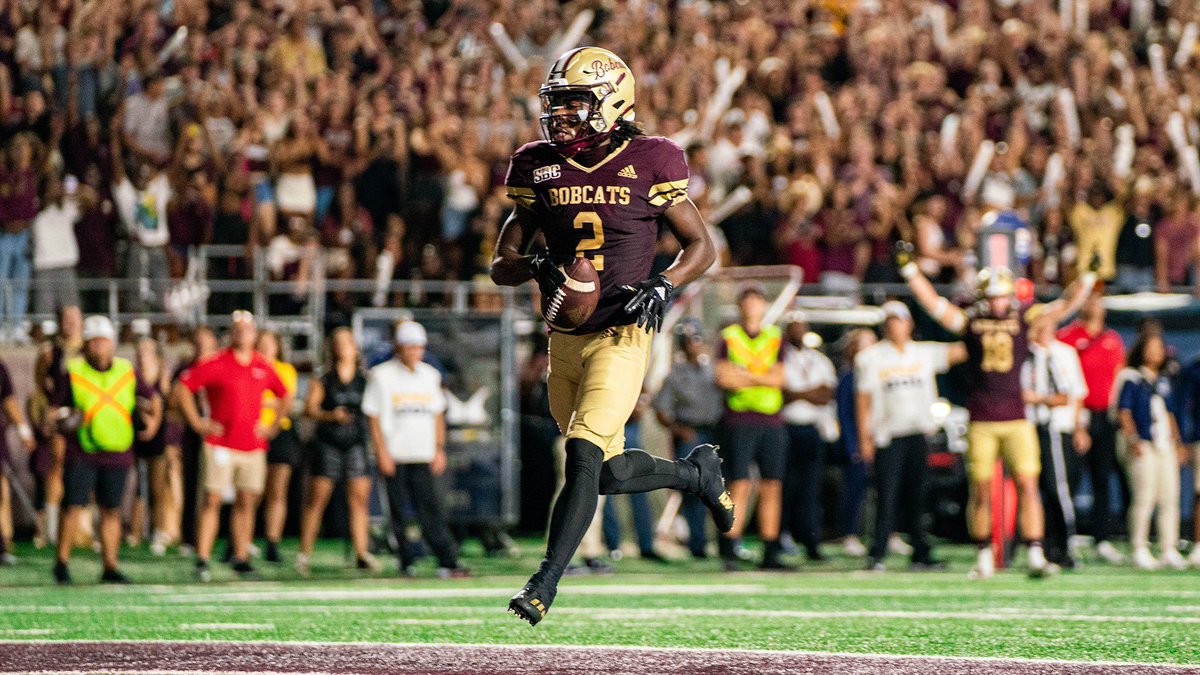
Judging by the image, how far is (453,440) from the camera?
14.4 meters

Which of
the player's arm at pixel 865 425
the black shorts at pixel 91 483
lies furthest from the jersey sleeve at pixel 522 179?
the player's arm at pixel 865 425

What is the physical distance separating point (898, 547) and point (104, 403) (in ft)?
23.1

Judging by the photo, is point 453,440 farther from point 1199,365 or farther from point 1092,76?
point 1092,76

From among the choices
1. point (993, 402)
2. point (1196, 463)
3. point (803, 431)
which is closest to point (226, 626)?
point (993, 402)

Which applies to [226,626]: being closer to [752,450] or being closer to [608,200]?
[608,200]

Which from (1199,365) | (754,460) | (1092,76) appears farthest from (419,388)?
(1092,76)

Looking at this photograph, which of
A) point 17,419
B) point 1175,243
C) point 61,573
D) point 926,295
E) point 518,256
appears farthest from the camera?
point 1175,243

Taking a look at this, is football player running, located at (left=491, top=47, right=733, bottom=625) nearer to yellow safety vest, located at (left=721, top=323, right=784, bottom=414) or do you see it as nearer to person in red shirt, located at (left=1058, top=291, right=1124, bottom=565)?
yellow safety vest, located at (left=721, top=323, right=784, bottom=414)

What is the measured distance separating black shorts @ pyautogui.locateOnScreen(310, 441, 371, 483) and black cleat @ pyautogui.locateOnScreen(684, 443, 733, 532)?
6645 millimetres

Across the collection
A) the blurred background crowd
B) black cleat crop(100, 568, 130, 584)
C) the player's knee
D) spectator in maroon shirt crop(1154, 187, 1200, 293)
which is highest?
the blurred background crowd

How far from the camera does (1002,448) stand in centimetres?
Result: 1243

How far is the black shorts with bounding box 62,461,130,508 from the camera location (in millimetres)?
12477

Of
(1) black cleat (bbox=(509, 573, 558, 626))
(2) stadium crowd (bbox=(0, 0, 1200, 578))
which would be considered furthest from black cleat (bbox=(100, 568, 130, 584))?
(1) black cleat (bbox=(509, 573, 558, 626))

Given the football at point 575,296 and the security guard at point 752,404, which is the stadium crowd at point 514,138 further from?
the football at point 575,296
